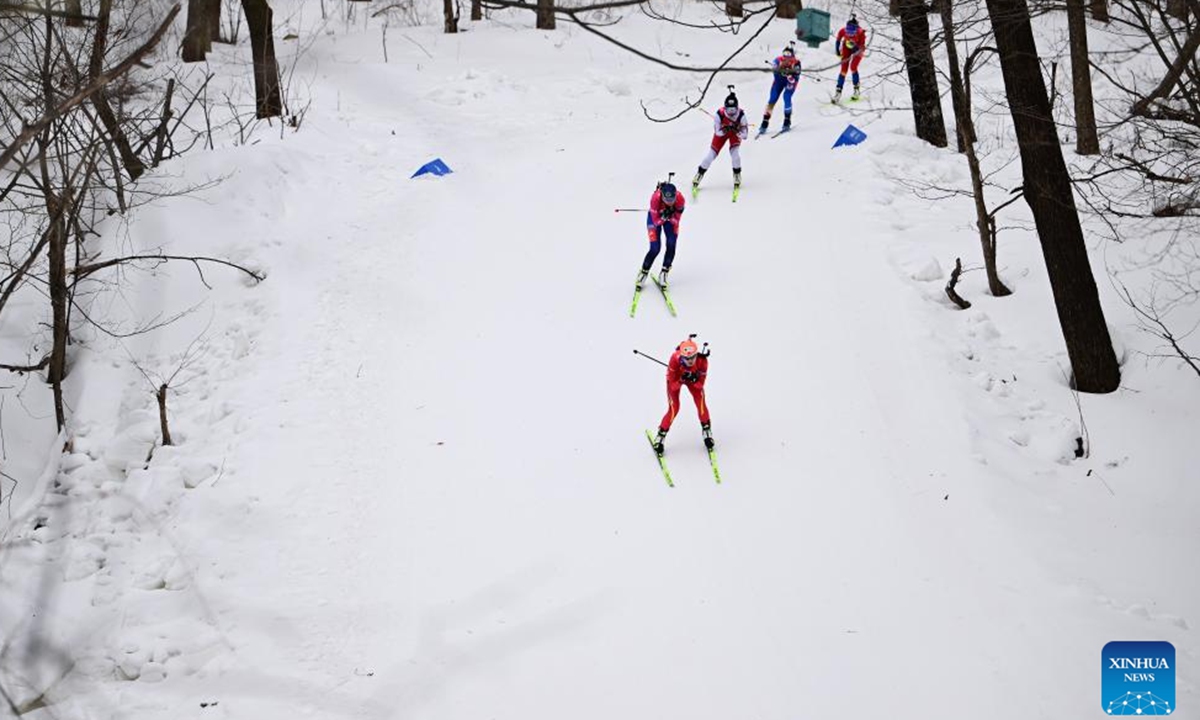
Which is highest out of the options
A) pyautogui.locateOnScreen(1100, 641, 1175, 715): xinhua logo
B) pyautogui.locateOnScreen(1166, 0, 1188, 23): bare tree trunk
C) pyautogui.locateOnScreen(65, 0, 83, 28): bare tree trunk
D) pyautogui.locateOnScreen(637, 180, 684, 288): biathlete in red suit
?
pyautogui.locateOnScreen(1166, 0, 1188, 23): bare tree trunk

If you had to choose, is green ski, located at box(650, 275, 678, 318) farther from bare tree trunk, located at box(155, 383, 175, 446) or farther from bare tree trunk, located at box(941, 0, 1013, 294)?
bare tree trunk, located at box(155, 383, 175, 446)

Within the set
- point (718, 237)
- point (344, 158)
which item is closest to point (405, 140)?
point (344, 158)

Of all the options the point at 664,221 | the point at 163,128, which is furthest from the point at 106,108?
the point at 664,221

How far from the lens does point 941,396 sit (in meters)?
11.2

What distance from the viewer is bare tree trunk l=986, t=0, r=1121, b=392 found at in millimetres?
10672

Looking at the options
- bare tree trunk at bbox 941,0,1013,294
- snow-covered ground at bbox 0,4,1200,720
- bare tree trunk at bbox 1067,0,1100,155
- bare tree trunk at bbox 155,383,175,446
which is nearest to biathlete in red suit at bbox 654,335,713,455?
snow-covered ground at bbox 0,4,1200,720

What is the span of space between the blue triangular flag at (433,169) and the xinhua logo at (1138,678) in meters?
14.0

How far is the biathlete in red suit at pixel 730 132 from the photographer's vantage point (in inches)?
637

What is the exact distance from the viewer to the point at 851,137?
1811 cm

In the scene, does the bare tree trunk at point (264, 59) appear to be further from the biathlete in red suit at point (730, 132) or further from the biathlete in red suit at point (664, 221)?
the biathlete in red suit at point (664, 221)

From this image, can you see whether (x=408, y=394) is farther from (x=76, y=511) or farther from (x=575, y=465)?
(x=76, y=511)

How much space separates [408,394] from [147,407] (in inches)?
130

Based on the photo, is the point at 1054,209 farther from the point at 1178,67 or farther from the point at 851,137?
the point at 851,137

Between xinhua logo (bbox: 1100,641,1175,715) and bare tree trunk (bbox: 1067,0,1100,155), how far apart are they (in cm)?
952
